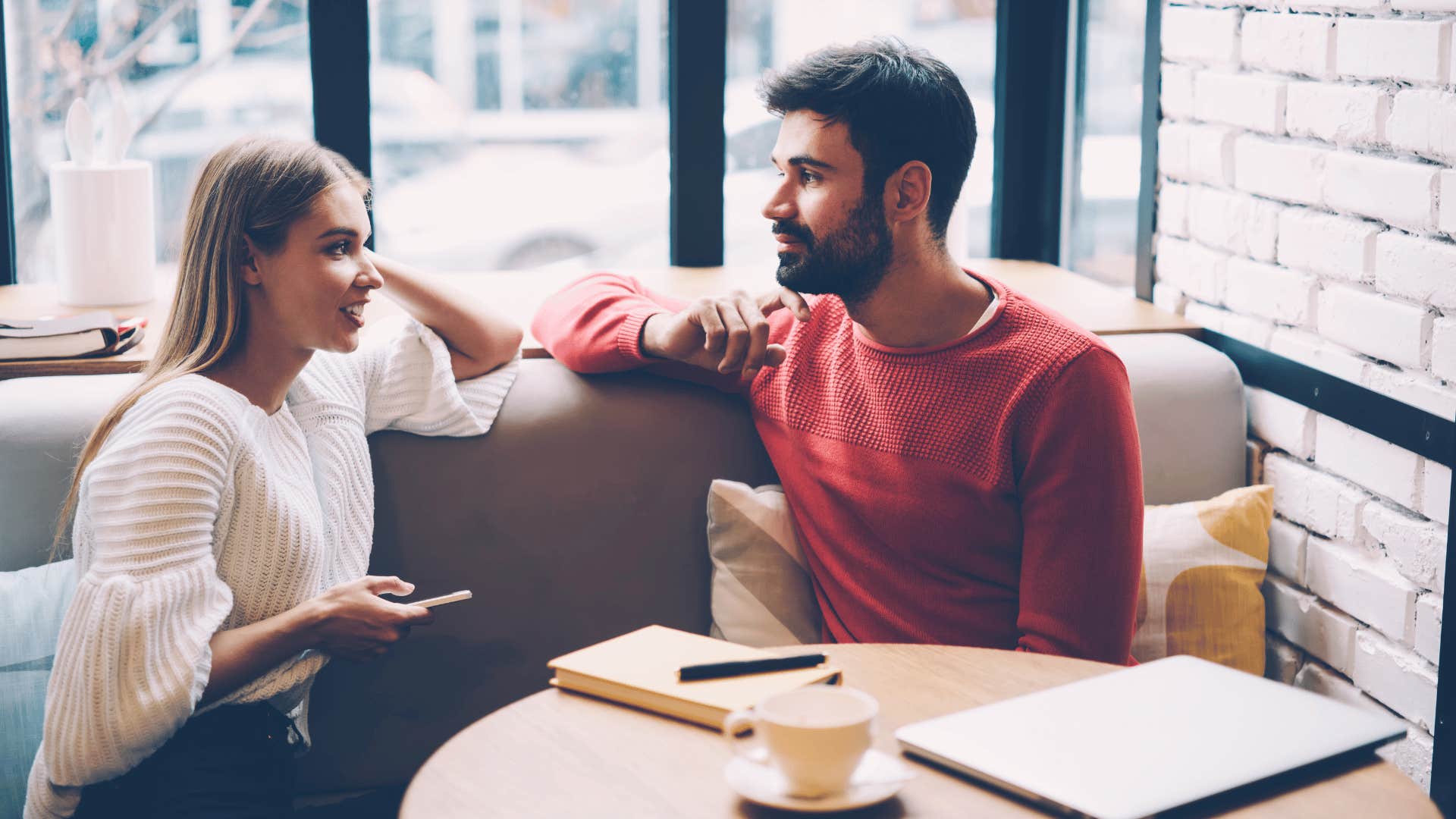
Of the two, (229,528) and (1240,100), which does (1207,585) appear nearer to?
(1240,100)

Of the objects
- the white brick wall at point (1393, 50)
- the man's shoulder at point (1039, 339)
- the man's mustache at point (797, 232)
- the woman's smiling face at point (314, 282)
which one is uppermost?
the white brick wall at point (1393, 50)

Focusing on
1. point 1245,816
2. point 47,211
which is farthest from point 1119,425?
point 47,211

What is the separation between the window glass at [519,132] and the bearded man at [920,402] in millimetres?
907

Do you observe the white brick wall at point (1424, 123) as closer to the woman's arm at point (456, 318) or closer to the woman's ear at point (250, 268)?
the woman's arm at point (456, 318)

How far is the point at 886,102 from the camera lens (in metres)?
1.64

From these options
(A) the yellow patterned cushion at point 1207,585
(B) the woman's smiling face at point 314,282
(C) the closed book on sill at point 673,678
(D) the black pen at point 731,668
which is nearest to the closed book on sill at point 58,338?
(B) the woman's smiling face at point 314,282

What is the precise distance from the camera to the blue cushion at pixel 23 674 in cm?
159

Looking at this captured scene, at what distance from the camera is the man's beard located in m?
1.65

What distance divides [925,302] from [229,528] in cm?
83

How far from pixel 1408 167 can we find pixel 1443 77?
11cm

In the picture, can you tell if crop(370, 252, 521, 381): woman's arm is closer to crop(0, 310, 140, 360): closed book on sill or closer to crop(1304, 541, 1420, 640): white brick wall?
crop(0, 310, 140, 360): closed book on sill

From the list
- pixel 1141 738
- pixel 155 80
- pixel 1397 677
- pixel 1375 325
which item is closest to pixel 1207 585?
pixel 1397 677

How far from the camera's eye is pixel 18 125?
2.38 metres

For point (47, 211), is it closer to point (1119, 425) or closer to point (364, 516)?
point (364, 516)
